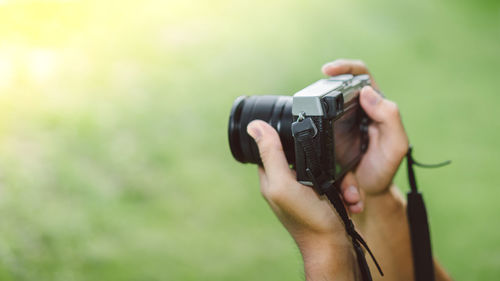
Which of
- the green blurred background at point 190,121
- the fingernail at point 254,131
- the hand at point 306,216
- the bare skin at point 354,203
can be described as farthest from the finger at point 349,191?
the green blurred background at point 190,121

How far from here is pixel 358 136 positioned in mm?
996

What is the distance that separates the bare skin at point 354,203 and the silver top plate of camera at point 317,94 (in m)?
0.06

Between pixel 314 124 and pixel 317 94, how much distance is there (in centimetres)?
5

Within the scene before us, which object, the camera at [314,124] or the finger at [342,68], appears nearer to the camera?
the camera at [314,124]

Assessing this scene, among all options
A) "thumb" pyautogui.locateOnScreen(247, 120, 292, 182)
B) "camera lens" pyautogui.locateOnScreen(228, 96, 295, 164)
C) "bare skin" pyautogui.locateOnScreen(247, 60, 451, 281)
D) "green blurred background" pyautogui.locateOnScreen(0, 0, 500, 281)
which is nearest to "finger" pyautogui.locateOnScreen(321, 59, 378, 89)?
"bare skin" pyautogui.locateOnScreen(247, 60, 451, 281)

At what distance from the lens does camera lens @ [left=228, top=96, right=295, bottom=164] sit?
82 centimetres

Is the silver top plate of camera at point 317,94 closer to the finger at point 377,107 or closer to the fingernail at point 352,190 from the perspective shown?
the finger at point 377,107

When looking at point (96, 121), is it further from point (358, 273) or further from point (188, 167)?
point (358, 273)

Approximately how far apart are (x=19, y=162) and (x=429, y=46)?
217 cm

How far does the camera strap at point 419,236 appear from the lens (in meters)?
0.97

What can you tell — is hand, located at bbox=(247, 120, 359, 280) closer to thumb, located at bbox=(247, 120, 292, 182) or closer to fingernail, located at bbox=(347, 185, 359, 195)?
thumb, located at bbox=(247, 120, 292, 182)

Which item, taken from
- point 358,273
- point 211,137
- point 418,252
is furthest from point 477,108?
point 358,273

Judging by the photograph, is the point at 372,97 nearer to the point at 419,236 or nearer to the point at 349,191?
the point at 349,191

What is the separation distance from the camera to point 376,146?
38.9 inches
